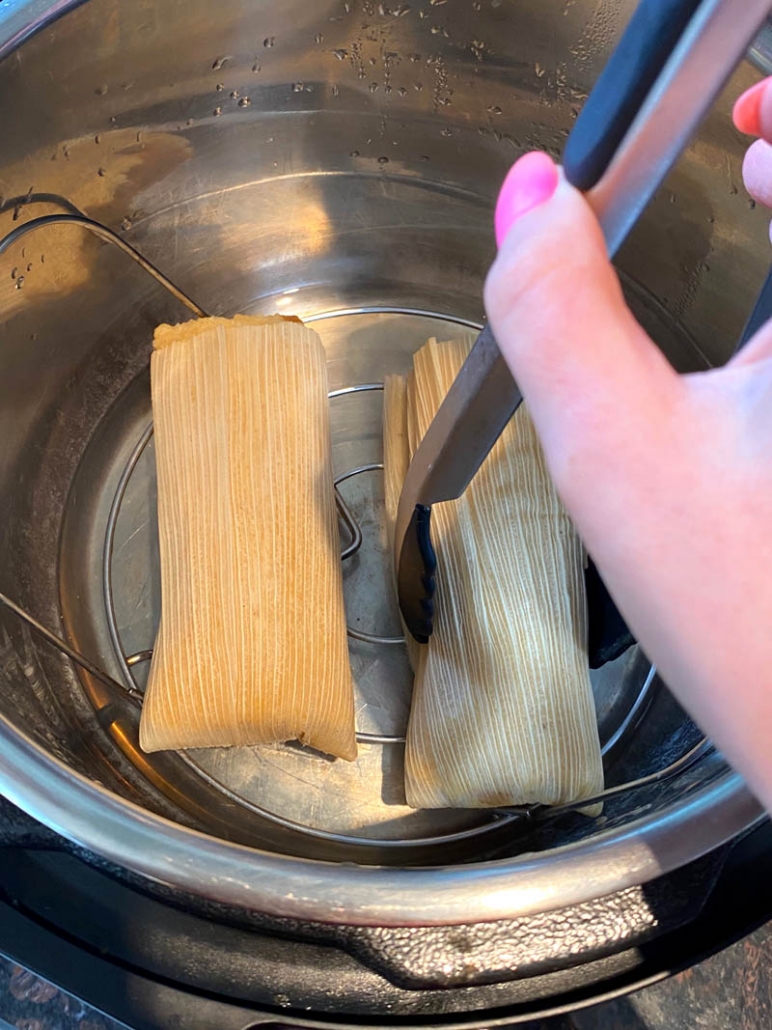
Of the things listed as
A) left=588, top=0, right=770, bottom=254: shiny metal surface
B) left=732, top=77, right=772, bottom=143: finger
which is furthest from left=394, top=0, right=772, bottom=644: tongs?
left=732, top=77, right=772, bottom=143: finger

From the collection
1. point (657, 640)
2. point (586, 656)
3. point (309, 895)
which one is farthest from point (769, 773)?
point (586, 656)

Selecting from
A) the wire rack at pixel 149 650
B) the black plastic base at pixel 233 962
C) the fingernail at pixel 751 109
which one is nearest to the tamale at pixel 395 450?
the wire rack at pixel 149 650

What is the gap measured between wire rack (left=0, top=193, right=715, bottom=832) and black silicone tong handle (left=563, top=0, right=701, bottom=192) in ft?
1.46

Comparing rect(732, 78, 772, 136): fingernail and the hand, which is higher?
rect(732, 78, 772, 136): fingernail

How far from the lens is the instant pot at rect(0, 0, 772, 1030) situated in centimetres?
45

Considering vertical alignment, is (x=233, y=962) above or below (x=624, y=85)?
below

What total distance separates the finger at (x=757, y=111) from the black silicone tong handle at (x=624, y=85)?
0.58 feet

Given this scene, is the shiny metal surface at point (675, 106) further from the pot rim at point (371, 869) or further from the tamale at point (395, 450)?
the tamale at point (395, 450)

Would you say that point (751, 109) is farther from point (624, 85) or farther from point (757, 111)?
point (624, 85)

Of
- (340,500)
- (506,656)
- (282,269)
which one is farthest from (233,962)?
(282,269)

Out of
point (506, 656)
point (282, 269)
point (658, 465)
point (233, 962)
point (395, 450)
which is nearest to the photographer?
point (658, 465)

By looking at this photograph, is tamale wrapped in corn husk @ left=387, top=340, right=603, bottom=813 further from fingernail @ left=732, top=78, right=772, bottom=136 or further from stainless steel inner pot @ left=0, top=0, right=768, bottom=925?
fingernail @ left=732, top=78, right=772, bottom=136

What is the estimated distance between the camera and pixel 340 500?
0.88 m

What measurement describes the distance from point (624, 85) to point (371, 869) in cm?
42
